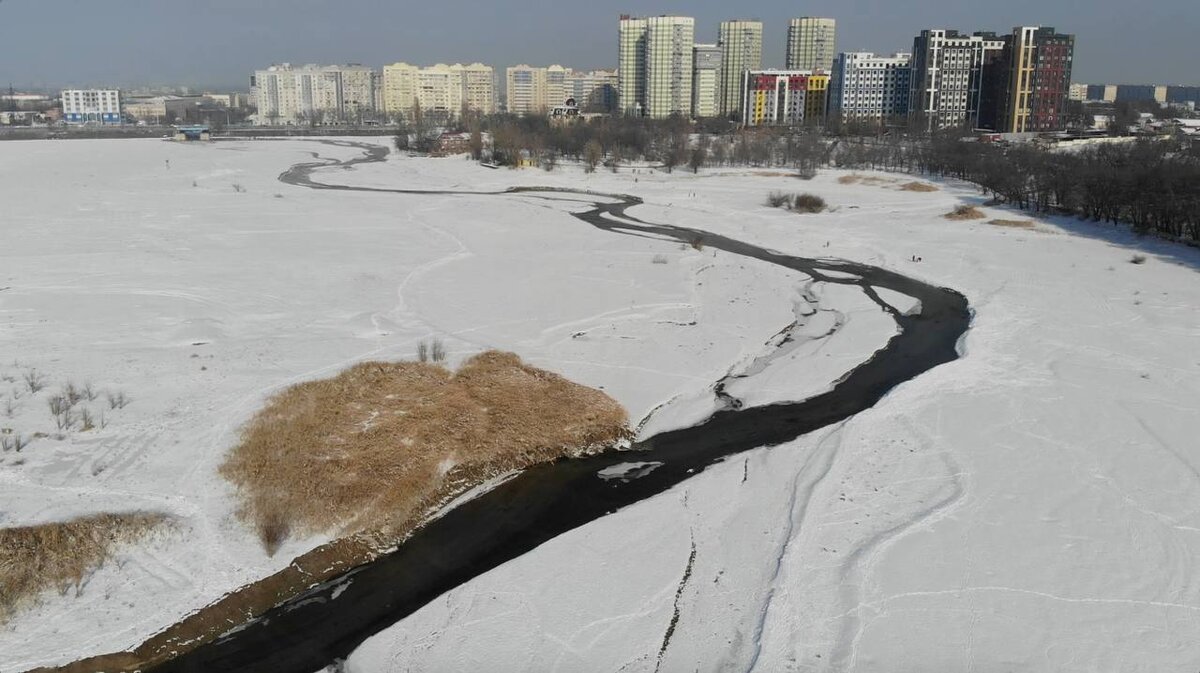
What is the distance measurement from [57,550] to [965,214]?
32.6 metres

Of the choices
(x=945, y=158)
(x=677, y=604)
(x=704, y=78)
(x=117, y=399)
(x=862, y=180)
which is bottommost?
(x=677, y=604)

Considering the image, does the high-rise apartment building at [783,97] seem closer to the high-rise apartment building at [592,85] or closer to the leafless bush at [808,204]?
the high-rise apartment building at [592,85]

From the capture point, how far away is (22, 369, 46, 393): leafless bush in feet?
42.2

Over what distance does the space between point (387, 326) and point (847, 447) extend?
30.3ft

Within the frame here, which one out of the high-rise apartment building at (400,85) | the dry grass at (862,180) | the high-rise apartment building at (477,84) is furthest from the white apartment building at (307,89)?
the dry grass at (862,180)

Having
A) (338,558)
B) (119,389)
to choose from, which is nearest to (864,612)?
(338,558)

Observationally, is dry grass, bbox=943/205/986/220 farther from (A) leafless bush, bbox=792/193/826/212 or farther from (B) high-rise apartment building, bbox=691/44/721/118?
(B) high-rise apartment building, bbox=691/44/721/118

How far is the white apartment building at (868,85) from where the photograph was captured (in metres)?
97.6

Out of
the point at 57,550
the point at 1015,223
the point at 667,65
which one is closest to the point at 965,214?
the point at 1015,223

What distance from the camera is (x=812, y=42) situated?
133 m

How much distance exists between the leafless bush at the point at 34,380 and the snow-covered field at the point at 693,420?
199 mm

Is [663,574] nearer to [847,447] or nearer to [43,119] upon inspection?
[847,447]

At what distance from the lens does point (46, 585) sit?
325 inches

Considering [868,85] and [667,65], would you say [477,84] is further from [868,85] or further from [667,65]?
[868,85]
